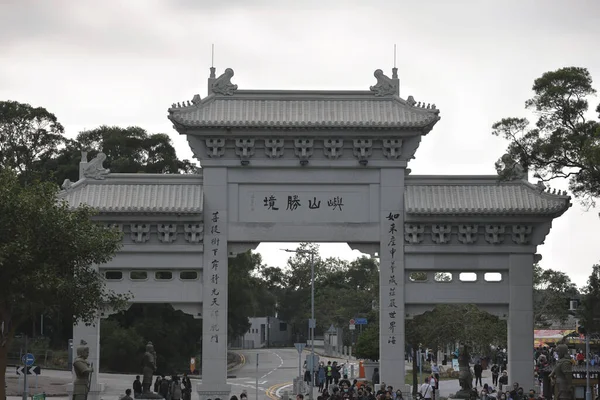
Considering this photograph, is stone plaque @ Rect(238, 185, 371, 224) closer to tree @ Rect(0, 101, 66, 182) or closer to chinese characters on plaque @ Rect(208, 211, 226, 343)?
chinese characters on plaque @ Rect(208, 211, 226, 343)

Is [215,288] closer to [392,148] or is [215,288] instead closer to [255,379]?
[392,148]

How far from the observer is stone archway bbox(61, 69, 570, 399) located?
35.9m

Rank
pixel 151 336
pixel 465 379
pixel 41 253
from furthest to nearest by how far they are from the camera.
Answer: pixel 151 336, pixel 465 379, pixel 41 253

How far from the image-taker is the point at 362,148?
119 feet

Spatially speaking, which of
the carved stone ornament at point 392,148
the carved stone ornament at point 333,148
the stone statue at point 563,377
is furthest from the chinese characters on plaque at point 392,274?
the stone statue at point 563,377

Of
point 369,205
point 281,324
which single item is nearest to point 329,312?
point 281,324

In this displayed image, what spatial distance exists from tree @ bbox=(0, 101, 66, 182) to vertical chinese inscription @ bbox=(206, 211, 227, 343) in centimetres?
3400

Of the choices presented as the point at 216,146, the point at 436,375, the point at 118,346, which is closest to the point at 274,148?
the point at 216,146

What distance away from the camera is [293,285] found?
117875 millimetres

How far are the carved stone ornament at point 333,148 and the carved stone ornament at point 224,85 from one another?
3.58m

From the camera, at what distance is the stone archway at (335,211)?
35.9m

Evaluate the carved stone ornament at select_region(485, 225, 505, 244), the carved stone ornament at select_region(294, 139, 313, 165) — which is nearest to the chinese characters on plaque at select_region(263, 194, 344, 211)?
the carved stone ornament at select_region(294, 139, 313, 165)

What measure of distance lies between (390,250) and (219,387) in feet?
22.5

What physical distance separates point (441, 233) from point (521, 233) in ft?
8.33
